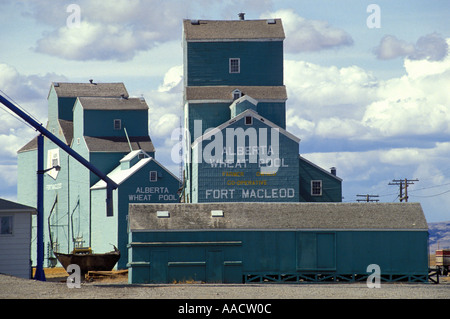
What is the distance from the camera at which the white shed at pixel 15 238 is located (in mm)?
46406

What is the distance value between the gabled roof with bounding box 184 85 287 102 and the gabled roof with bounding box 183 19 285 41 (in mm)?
3935

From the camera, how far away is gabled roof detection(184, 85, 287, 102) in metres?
71.4

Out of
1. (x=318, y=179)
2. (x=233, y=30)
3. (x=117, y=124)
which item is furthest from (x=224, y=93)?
(x=117, y=124)

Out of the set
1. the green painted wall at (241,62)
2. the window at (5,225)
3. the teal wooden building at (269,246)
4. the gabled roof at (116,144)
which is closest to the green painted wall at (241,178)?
the green painted wall at (241,62)

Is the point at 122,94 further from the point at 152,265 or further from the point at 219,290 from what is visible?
the point at 219,290

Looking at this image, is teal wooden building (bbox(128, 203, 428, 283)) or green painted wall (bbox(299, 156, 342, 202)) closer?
teal wooden building (bbox(128, 203, 428, 283))

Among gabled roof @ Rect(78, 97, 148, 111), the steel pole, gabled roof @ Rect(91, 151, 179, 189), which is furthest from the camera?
gabled roof @ Rect(78, 97, 148, 111)

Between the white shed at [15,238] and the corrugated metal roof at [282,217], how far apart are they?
242 inches

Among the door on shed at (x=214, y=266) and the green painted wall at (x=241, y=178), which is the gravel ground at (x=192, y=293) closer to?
the door on shed at (x=214, y=266)

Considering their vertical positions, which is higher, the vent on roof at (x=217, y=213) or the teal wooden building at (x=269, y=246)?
the vent on roof at (x=217, y=213)

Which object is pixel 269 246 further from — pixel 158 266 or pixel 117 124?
pixel 117 124

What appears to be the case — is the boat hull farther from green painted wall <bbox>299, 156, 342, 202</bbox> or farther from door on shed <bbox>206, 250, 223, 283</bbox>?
green painted wall <bbox>299, 156, 342, 202</bbox>

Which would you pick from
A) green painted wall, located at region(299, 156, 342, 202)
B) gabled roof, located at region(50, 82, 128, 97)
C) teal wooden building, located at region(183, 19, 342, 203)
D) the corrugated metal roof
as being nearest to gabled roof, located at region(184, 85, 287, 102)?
teal wooden building, located at region(183, 19, 342, 203)
